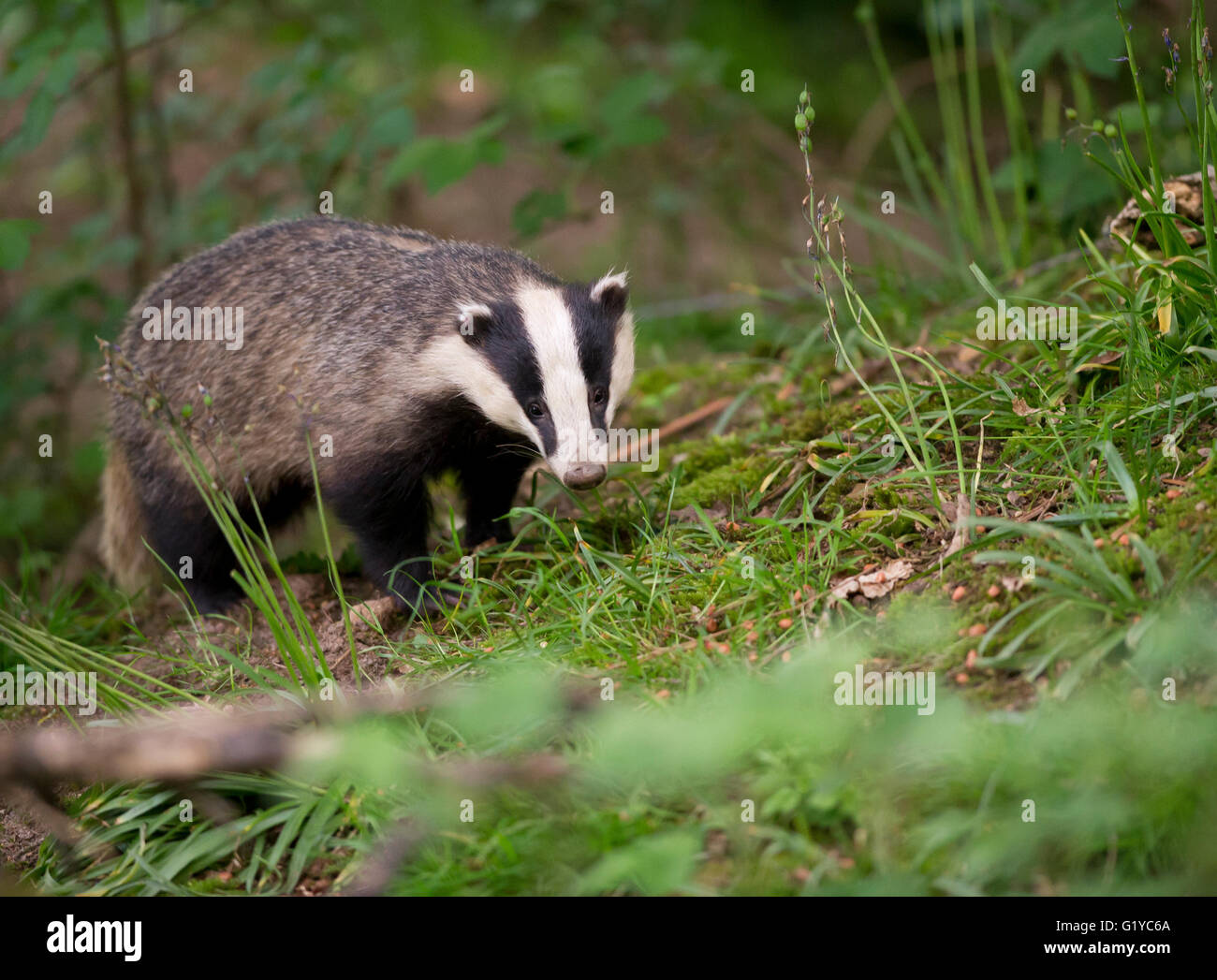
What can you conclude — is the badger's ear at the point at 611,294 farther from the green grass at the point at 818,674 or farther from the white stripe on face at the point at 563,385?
the green grass at the point at 818,674

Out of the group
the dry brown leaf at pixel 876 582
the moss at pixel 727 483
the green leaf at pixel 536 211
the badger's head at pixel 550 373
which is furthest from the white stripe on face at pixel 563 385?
the green leaf at pixel 536 211

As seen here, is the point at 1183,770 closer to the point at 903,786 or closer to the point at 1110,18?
the point at 903,786

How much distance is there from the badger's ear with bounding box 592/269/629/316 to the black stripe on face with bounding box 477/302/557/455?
1.30 feet

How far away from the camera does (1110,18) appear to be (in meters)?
5.16

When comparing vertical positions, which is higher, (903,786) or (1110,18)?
(1110,18)

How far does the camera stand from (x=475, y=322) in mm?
4289

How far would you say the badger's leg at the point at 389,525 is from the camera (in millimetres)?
4516

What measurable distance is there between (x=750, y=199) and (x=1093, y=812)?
7443 millimetres

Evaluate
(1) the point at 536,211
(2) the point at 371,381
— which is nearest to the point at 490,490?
(2) the point at 371,381

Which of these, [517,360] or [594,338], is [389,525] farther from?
[594,338]

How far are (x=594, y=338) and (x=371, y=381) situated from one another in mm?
935

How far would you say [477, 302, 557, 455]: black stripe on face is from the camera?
4.20 meters

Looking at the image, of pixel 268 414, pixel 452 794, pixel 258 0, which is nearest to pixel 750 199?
pixel 258 0
